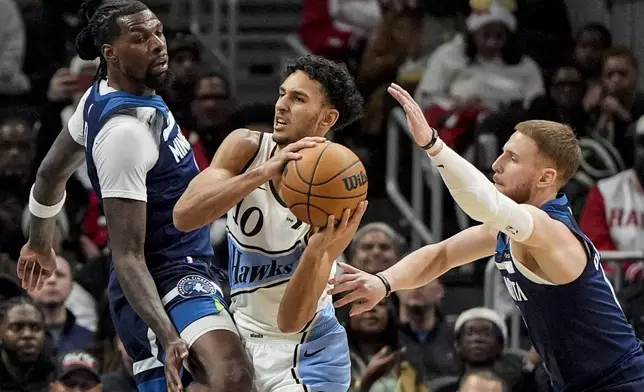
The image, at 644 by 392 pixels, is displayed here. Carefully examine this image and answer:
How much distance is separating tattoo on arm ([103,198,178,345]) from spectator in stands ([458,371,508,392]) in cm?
295

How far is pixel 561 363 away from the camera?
5.68 metres

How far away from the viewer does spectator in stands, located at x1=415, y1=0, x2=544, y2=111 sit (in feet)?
36.5

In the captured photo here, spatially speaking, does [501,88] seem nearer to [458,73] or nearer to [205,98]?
[458,73]

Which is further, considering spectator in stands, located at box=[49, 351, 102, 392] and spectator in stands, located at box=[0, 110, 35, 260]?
spectator in stands, located at box=[0, 110, 35, 260]

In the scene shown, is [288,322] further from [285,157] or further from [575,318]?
[575,318]

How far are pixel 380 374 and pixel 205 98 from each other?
309 centimetres

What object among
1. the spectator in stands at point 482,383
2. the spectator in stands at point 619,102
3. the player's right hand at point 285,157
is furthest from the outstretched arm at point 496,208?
the spectator in stands at point 619,102

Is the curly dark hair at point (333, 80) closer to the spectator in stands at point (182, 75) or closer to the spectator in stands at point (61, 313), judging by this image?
the spectator in stands at point (61, 313)

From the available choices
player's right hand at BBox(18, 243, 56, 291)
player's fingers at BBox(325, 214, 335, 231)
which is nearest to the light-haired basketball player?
player's fingers at BBox(325, 214, 335, 231)

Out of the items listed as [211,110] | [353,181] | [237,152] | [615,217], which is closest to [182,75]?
[211,110]

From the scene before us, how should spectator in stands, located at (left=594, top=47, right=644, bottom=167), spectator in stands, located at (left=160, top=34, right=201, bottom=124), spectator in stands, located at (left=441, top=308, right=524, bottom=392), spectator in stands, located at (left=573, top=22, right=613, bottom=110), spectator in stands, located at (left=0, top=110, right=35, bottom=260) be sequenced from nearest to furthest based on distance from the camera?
spectator in stands, located at (left=441, top=308, right=524, bottom=392) < spectator in stands, located at (left=0, top=110, right=35, bottom=260) < spectator in stands, located at (left=594, top=47, right=644, bottom=167) < spectator in stands, located at (left=160, top=34, right=201, bottom=124) < spectator in stands, located at (left=573, top=22, right=613, bottom=110)

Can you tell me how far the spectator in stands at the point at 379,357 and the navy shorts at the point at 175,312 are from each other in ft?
8.43

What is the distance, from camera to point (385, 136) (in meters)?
11.3

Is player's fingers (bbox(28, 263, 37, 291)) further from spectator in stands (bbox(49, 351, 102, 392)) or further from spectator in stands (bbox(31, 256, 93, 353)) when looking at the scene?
spectator in stands (bbox(31, 256, 93, 353))
